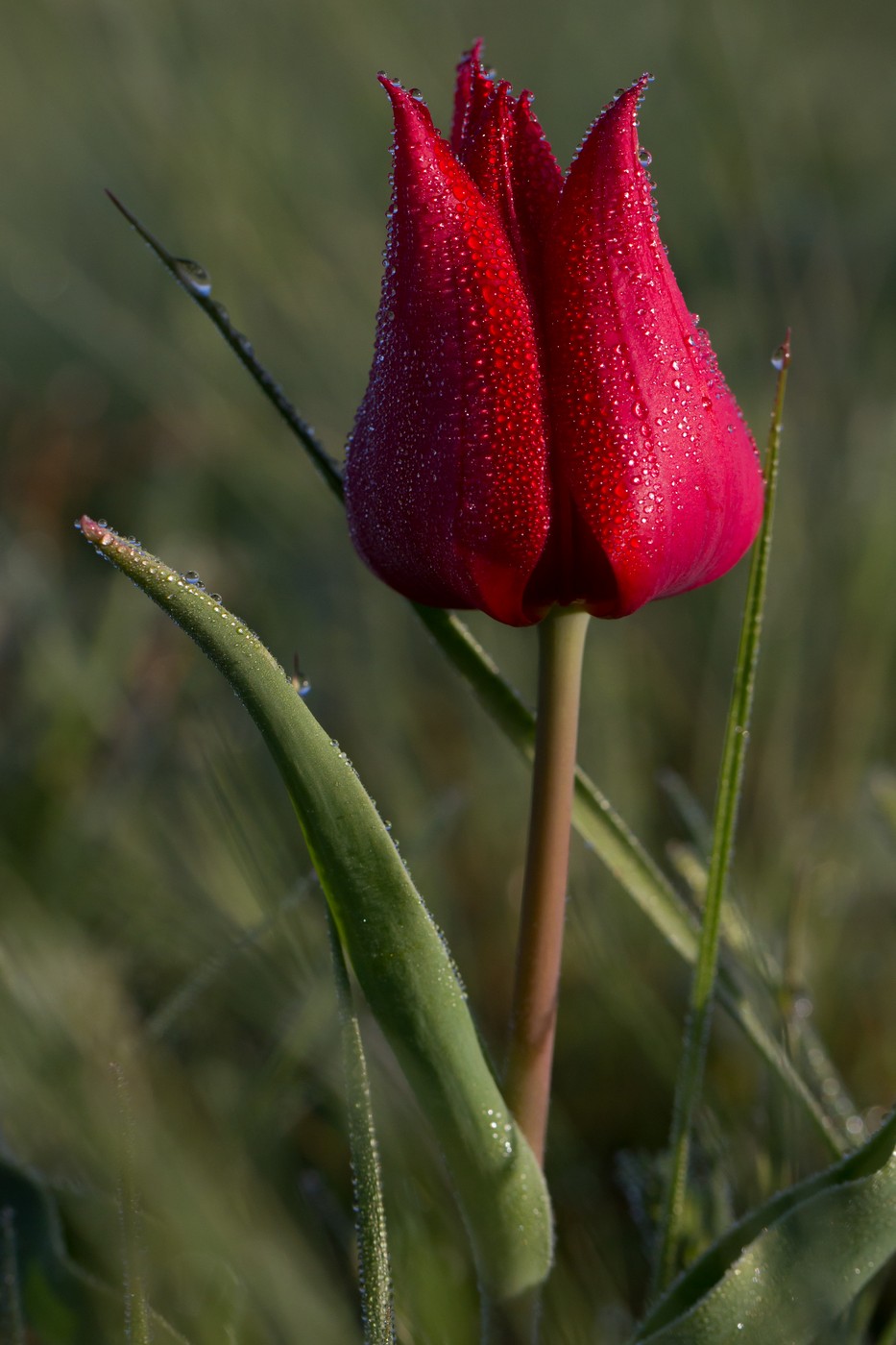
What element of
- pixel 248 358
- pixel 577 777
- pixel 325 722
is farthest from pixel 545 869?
pixel 325 722

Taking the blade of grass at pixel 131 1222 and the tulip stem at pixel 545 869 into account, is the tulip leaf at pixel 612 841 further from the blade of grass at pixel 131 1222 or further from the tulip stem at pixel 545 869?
the blade of grass at pixel 131 1222

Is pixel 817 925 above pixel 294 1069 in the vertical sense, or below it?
below

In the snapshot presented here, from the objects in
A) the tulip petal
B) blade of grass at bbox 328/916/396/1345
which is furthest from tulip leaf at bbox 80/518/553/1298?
the tulip petal

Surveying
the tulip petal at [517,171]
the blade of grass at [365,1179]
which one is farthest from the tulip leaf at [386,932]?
the tulip petal at [517,171]

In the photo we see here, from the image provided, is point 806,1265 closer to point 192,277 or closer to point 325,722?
point 192,277

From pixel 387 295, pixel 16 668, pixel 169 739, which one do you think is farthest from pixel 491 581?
pixel 16 668

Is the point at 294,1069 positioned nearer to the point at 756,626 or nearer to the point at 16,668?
the point at 756,626

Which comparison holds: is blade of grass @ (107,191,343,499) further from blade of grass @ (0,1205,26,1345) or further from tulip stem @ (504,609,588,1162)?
blade of grass @ (0,1205,26,1345)
